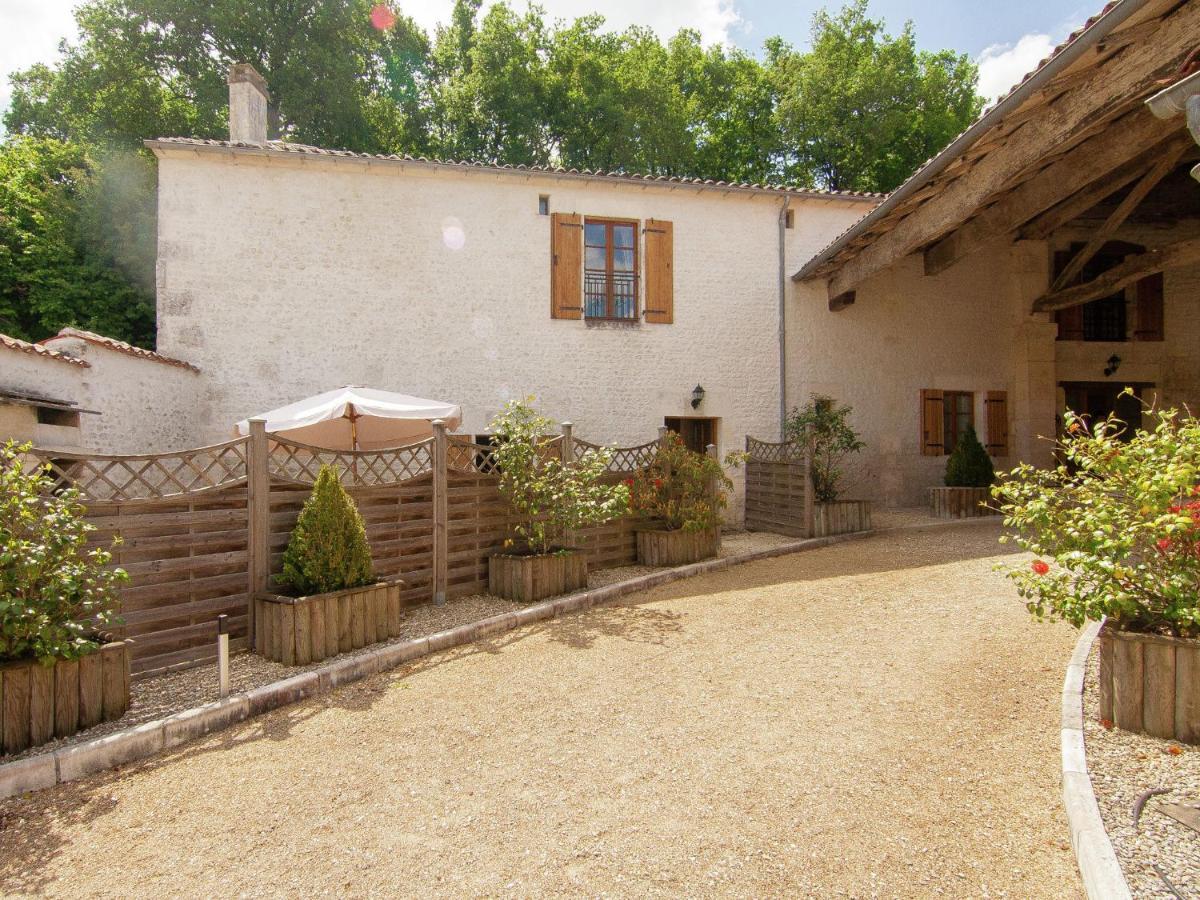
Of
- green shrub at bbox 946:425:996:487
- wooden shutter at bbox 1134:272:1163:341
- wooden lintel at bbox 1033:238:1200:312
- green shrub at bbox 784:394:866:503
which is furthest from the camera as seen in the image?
wooden shutter at bbox 1134:272:1163:341

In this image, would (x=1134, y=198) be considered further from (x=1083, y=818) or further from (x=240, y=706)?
(x=240, y=706)

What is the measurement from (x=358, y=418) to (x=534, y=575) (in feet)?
11.0

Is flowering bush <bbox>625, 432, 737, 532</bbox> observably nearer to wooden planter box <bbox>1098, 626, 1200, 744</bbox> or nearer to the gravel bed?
the gravel bed

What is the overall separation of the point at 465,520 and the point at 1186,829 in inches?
196

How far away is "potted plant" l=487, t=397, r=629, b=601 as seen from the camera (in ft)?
20.2

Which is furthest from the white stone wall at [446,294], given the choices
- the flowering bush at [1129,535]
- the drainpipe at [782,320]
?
the flowering bush at [1129,535]

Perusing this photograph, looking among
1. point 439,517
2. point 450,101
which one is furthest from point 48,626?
point 450,101

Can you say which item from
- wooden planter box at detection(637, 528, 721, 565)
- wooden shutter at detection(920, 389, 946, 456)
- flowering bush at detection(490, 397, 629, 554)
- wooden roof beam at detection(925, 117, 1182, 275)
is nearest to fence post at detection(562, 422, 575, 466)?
flowering bush at detection(490, 397, 629, 554)

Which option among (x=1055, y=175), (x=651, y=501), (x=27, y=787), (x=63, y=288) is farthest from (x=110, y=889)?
(x=63, y=288)

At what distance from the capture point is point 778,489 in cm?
987

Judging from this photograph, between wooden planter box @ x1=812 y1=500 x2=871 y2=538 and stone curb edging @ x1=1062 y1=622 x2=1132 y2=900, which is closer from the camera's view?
stone curb edging @ x1=1062 y1=622 x2=1132 y2=900

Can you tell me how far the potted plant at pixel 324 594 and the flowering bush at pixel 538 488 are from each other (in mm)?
1773

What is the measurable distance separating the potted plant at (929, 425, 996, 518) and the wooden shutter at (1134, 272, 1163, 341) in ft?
15.8

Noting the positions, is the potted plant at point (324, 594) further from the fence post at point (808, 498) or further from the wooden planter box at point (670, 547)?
the fence post at point (808, 498)
